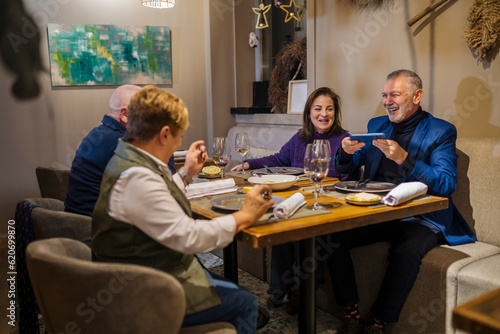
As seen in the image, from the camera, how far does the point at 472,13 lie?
8.38 feet

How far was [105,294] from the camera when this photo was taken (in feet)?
3.72

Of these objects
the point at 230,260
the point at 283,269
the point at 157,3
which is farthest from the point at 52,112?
the point at 283,269

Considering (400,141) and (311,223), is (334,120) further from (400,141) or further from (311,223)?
(311,223)

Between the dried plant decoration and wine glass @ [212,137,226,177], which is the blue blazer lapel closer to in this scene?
the dried plant decoration

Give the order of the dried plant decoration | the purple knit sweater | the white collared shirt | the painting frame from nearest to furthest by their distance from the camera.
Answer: the white collared shirt
the dried plant decoration
the purple knit sweater
the painting frame

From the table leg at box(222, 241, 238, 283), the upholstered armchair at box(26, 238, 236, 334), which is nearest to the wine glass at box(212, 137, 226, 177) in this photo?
the table leg at box(222, 241, 238, 283)

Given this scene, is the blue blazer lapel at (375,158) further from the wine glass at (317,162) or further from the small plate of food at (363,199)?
the wine glass at (317,162)

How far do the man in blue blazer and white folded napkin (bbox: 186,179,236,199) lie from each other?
0.65m

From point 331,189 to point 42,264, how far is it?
136 centimetres

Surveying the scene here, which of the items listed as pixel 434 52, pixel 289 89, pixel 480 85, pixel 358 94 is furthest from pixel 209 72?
pixel 480 85

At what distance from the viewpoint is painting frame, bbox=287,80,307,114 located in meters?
4.09

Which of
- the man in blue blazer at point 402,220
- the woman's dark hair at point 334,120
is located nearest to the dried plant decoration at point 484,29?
the man in blue blazer at point 402,220

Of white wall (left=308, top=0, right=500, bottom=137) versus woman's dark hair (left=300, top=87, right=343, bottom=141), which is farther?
woman's dark hair (left=300, top=87, right=343, bottom=141)

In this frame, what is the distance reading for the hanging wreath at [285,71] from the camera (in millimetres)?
4113
